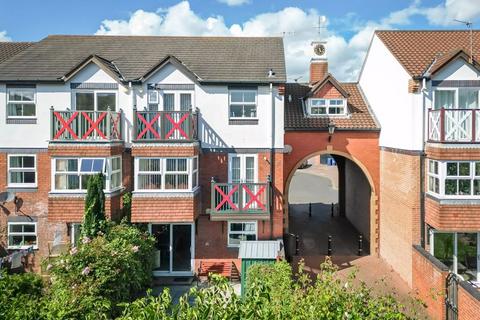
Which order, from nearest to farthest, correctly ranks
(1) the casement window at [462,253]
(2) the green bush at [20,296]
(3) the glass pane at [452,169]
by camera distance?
(2) the green bush at [20,296] → (3) the glass pane at [452,169] → (1) the casement window at [462,253]

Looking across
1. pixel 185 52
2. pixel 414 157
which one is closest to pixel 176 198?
pixel 185 52

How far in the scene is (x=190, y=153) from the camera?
46.9ft

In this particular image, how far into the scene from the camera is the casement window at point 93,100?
15.7 meters

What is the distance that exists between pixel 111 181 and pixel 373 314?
1209 cm

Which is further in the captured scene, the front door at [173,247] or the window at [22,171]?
the front door at [173,247]

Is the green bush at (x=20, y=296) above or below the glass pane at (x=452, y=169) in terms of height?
below

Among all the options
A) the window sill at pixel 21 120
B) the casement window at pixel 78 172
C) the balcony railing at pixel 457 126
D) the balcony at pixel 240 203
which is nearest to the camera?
the balcony railing at pixel 457 126

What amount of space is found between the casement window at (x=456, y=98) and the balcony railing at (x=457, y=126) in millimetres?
1060

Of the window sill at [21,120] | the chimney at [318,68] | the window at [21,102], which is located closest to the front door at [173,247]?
the window sill at [21,120]

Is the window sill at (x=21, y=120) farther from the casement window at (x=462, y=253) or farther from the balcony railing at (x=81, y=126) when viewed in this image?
the casement window at (x=462, y=253)

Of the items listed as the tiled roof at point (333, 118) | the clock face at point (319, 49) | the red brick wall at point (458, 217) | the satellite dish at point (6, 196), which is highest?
the clock face at point (319, 49)

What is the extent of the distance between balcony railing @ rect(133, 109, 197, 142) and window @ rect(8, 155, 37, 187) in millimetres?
4924

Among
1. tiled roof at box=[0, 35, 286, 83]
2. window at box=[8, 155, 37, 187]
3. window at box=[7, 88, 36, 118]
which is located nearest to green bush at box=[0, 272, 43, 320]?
window at box=[8, 155, 37, 187]

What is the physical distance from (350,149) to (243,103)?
19.7 ft
